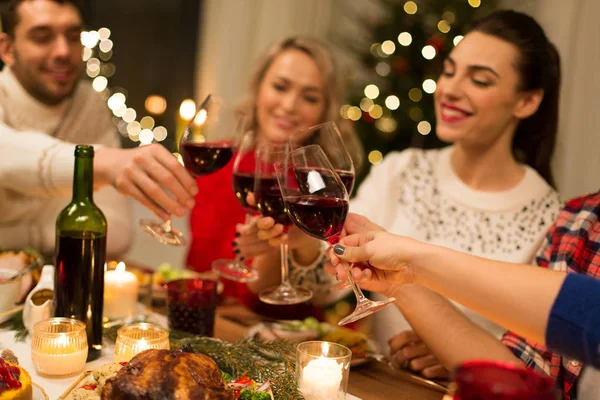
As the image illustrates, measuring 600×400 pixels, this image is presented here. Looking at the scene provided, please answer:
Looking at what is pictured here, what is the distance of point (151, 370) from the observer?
33.4 inches

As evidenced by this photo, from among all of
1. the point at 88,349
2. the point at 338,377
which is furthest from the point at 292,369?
the point at 88,349

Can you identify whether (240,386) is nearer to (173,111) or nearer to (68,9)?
(68,9)

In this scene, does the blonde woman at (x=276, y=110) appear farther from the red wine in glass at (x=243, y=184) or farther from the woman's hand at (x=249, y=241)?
the red wine in glass at (x=243, y=184)

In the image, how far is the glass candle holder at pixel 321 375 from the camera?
1.00 metres

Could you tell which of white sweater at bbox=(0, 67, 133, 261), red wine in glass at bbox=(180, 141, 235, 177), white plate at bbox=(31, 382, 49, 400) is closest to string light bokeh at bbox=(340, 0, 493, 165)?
white sweater at bbox=(0, 67, 133, 261)

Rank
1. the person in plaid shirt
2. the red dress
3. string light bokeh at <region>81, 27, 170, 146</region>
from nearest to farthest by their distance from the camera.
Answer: the person in plaid shirt → the red dress → string light bokeh at <region>81, 27, 170, 146</region>

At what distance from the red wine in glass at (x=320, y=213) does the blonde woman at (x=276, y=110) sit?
3.94 ft

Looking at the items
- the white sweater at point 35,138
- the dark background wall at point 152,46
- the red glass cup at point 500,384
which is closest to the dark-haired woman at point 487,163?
the white sweater at point 35,138

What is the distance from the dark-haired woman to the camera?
1.70 metres

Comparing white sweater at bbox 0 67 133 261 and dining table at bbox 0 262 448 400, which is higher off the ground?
white sweater at bbox 0 67 133 261

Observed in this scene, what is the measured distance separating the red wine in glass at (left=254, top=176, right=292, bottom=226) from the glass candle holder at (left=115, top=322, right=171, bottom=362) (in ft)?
1.19

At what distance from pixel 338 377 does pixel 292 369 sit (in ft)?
0.32

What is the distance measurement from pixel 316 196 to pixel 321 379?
0.33 meters

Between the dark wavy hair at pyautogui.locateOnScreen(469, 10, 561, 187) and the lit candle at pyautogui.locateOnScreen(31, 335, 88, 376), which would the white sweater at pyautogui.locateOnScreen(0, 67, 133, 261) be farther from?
the dark wavy hair at pyautogui.locateOnScreen(469, 10, 561, 187)
